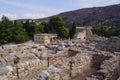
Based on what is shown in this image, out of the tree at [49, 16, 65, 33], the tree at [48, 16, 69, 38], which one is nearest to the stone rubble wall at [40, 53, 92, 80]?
the tree at [48, 16, 69, 38]

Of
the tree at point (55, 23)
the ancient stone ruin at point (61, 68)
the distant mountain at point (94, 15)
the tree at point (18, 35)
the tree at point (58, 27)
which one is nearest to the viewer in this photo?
the ancient stone ruin at point (61, 68)

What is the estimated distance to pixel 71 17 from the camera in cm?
14112

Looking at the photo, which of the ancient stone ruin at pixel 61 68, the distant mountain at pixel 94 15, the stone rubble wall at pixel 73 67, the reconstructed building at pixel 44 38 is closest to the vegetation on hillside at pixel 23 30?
the reconstructed building at pixel 44 38

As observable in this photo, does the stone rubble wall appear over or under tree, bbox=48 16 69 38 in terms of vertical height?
under

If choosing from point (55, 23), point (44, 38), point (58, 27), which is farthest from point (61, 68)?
point (55, 23)

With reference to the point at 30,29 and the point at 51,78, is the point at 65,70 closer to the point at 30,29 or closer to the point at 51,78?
the point at 51,78

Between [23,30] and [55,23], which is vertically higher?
[55,23]

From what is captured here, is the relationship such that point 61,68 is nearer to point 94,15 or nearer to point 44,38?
point 44,38

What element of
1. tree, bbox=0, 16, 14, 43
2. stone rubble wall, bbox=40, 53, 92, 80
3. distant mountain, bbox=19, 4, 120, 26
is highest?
distant mountain, bbox=19, 4, 120, 26

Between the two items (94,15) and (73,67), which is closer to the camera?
(73,67)

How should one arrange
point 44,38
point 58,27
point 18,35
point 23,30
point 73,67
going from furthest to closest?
point 58,27 < point 23,30 < point 18,35 < point 44,38 < point 73,67

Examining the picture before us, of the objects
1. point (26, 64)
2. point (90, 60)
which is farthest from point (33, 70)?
point (90, 60)

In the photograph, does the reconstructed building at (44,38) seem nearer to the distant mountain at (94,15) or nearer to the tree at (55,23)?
the tree at (55,23)

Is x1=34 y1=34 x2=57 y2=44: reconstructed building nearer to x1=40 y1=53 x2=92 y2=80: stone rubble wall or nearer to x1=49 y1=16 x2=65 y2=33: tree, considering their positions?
x1=49 y1=16 x2=65 y2=33: tree
